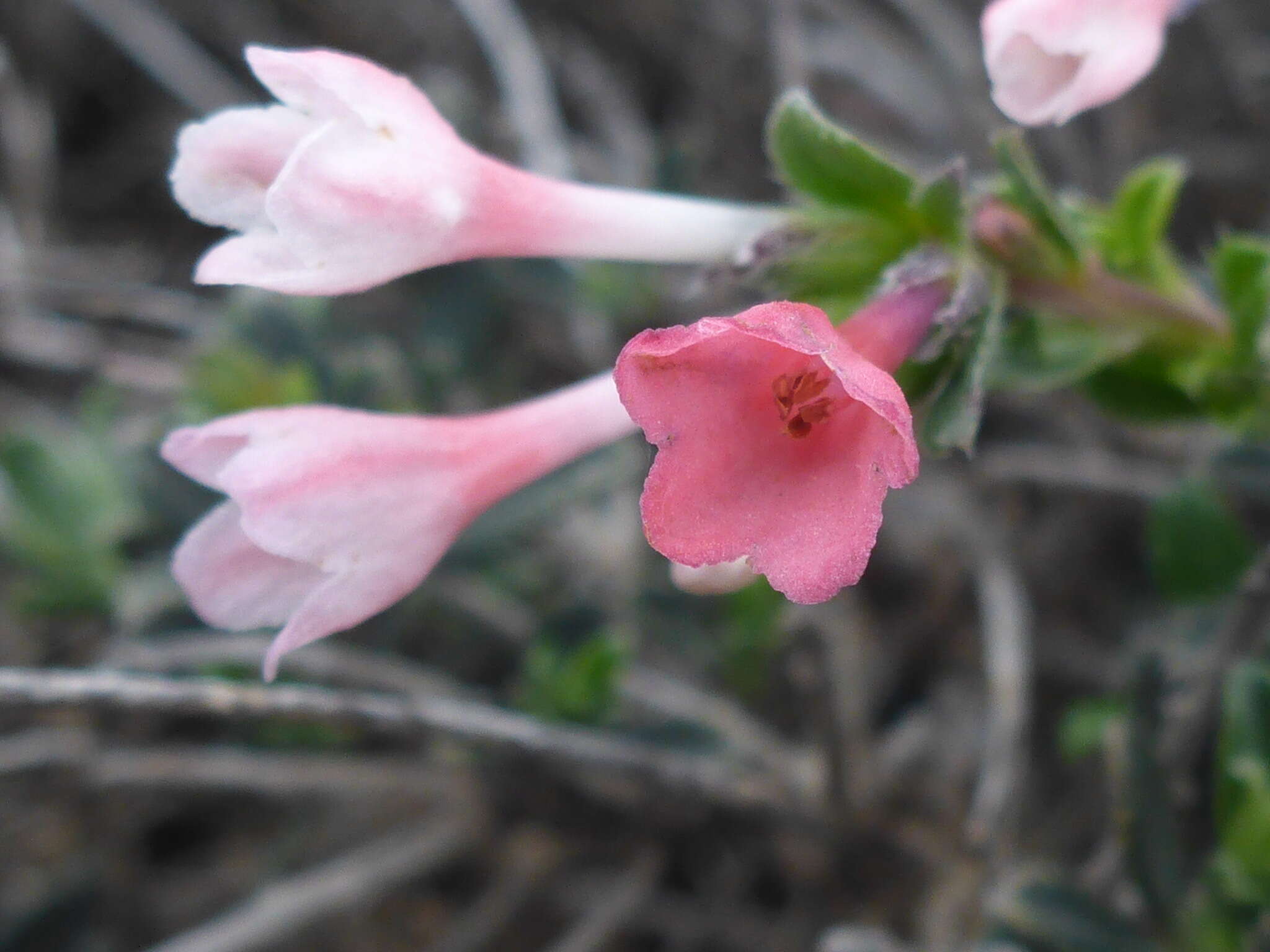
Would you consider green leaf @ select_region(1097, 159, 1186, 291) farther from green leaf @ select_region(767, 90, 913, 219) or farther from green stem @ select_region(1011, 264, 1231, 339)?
green leaf @ select_region(767, 90, 913, 219)

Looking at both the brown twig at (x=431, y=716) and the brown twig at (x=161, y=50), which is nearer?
the brown twig at (x=431, y=716)

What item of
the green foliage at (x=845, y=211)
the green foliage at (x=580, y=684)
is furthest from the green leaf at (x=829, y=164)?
the green foliage at (x=580, y=684)

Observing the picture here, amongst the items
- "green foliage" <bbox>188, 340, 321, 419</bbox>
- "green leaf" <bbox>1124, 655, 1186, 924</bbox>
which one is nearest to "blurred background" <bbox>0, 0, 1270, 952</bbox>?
"green foliage" <bbox>188, 340, 321, 419</bbox>

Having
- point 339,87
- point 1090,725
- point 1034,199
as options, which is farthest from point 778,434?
point 1090,725

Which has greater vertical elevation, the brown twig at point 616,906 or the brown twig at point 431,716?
the brown twig at point 431,716

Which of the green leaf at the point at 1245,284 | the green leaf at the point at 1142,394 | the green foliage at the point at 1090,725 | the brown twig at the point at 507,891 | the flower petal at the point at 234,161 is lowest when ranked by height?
the brown twig at the point at 507,891

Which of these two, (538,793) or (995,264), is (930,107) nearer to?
(995,264)

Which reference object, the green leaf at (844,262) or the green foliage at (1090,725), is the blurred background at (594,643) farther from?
the green leaf at (844,262)
